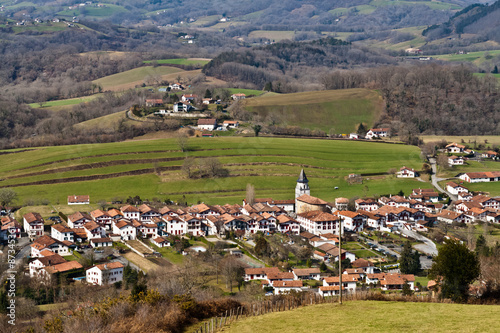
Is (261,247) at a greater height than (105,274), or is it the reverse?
(105,274)

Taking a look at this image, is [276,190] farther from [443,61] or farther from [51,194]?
[443,61]

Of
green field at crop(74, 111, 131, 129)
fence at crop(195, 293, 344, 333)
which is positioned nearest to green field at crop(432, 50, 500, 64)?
green field at crop(74, 111, 131, 129)

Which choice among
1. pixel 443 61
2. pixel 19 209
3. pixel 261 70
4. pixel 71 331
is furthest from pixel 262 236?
pixel 443 61

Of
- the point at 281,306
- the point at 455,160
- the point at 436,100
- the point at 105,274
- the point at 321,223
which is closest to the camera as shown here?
the point at 281,306

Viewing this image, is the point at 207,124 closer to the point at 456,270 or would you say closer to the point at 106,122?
the point at 106,122

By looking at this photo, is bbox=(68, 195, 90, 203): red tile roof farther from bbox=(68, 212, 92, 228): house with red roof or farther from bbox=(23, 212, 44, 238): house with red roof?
bbox=(23, 212, 44, 238): house with red roof

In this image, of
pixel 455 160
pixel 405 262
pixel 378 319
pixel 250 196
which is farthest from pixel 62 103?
pixel 378 319
